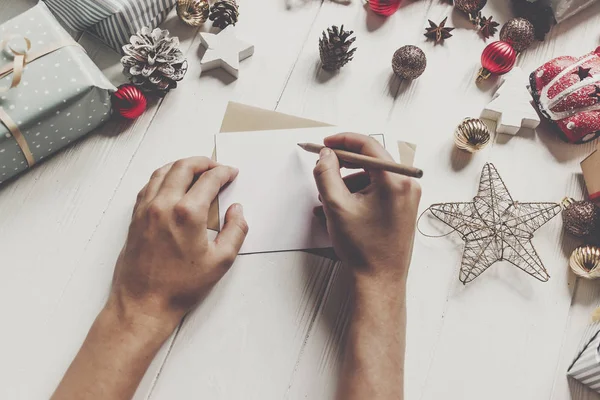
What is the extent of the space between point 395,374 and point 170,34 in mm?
676

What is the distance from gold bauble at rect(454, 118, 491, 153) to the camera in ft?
2.89

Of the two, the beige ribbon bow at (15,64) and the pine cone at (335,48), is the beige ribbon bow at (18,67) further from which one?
the pine cone at (335,48)

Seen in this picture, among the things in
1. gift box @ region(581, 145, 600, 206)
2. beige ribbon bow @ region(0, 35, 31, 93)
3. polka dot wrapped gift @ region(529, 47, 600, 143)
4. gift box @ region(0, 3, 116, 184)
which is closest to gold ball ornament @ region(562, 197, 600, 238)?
gift box @ region(581, 145, 600, 206)

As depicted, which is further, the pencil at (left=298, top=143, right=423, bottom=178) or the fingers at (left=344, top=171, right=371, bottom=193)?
the fingers at (left=344, top=171, right=371, bottom=193)

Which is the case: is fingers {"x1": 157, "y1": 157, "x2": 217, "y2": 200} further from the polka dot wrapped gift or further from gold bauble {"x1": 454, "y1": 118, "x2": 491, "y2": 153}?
the polka dot wrapped gift

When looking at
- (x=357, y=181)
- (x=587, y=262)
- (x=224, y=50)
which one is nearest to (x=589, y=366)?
(x=587, y=262)

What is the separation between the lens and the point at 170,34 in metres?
0.97

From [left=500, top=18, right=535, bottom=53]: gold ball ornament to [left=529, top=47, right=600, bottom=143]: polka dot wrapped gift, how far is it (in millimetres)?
59

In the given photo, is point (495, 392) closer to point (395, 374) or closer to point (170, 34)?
point (395, 374)

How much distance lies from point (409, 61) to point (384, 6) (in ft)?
0.43

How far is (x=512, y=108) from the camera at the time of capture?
926 millimetres

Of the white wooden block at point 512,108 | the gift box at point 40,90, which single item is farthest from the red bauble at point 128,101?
the white wooden block at point 512,108

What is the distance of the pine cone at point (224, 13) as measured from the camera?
949 mm

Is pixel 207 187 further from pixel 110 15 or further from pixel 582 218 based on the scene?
pixel 582 218
